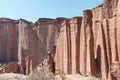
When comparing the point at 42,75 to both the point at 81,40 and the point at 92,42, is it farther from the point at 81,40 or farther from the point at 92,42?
the point at 81,40

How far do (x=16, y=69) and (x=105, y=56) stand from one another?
2642 centimetres

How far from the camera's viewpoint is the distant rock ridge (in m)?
34.8

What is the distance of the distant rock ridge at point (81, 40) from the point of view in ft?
114

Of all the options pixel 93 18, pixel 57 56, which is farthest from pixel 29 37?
pixel 93 18

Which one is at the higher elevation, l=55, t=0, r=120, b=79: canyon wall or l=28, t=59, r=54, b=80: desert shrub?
l=55, t=0, r=120, b=79: canyon wall

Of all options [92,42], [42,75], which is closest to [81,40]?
[92,42]

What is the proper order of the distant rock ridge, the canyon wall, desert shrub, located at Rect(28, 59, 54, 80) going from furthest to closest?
the distant rock ridge < the canyon wall < desert shrub, located at Rect(28, 59, 54, 80)

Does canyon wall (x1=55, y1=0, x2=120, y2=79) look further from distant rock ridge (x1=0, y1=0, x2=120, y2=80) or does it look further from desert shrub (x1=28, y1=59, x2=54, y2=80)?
desert shrub (x1=28, y1=59, x2=54, y2=80)

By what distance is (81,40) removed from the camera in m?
44.5

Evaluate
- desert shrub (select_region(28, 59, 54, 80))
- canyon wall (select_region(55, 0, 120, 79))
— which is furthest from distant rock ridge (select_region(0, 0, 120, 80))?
desert shrub (select_region(28, 59, 54, 80))

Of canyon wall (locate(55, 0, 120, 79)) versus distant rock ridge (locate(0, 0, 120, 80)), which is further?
distant rock ridge (locate(0, 0, 120, 80))

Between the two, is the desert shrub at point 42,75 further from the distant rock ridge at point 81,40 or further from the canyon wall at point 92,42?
the canyon wall at point 92,42

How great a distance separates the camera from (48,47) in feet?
235

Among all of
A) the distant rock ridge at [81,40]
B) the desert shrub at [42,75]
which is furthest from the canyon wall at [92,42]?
the desert shrub at [42,75]
